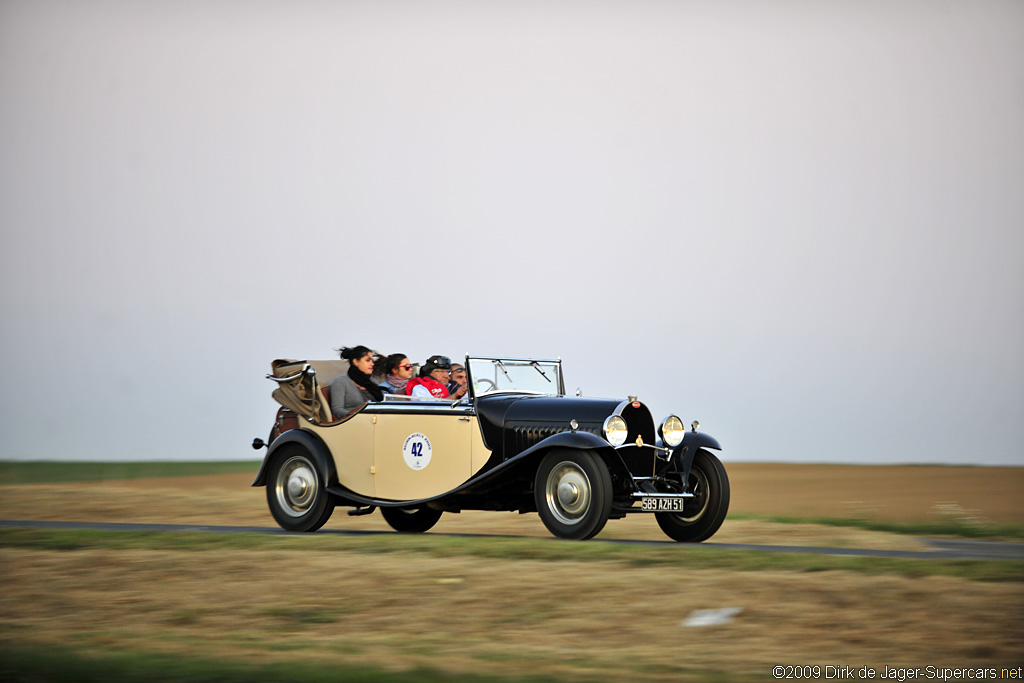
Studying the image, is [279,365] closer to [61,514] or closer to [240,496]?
[61,514]

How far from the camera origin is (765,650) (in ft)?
25.2

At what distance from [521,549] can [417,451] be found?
240 cm

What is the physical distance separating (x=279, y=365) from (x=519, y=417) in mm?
3272

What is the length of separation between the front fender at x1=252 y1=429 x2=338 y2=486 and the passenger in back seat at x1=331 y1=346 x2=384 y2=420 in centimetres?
38

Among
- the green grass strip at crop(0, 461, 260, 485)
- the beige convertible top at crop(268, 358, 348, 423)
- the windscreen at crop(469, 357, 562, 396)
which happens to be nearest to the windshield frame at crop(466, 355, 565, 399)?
the windscreen at crop(469, 357, 562, 396)

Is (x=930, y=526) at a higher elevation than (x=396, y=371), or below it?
below

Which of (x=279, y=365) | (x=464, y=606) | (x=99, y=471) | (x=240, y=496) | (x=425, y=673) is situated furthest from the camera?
(x=99, y=471)

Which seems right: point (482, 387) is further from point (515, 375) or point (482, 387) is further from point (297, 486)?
point (297, 486)

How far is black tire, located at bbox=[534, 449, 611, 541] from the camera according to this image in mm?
11430

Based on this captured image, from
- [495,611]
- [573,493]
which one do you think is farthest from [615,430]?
[495,611]

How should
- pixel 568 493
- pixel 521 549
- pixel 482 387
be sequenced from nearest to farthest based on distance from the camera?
pixel 521 549, pixel 568 493, pixel 482 387

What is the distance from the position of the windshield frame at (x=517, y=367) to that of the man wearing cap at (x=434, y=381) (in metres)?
0.46

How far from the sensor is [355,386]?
13.9 m

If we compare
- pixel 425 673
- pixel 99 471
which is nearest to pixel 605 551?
pixel 425 673
